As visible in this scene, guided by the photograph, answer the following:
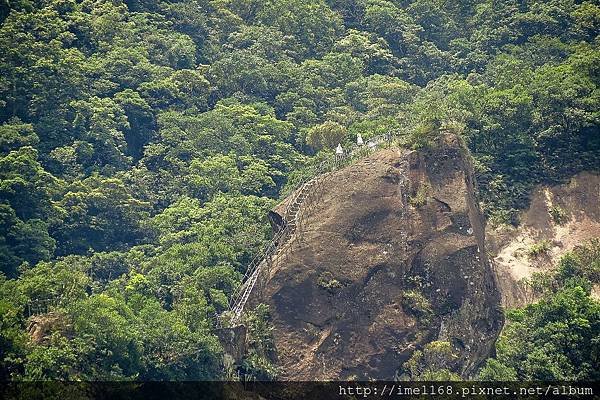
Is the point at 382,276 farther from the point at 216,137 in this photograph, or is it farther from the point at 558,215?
the point at 216,137

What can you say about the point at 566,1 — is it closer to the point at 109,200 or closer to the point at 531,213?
the point at 531,213

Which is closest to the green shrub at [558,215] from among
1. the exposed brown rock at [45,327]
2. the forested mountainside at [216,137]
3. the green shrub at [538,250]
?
the forested mountainside at [216,137]

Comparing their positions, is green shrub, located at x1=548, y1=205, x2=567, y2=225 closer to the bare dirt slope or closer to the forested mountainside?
the bare dirt slope

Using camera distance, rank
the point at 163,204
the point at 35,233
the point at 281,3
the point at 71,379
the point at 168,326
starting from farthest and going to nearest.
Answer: the point at 281,3
the point at 163,204
the point at 35,233
the point at 168,326
the point at 71,379

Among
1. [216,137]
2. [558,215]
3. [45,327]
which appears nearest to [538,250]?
[558,215]

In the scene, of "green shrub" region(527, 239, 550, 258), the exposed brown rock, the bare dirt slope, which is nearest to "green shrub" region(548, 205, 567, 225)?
the bare dirt slope

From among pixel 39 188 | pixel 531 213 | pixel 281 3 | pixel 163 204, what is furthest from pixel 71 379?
pixel 281 3
